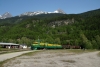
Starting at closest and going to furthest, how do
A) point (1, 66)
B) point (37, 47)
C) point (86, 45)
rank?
1. point (1, 66)
2. point (37, 47)
3. point (86, 45)

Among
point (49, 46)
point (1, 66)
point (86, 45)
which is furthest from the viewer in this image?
point (86, 45)

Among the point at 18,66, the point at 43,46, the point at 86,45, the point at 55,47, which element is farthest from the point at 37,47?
the point at 18,66

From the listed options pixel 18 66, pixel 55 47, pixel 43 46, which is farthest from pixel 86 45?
pixel 18 66

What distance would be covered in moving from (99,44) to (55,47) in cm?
5980

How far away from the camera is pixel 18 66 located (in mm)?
28266

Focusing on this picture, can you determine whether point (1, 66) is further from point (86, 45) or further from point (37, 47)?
point (86, 45)

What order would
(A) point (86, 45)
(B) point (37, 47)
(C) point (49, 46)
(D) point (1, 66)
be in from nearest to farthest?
(D) point (1, 66)
(B) point (37, 47)
(C) point (49, 46)
(A) point (86, 45)

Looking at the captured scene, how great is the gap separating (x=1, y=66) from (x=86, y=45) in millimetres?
147110

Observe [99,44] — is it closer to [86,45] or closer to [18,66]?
[86,45]

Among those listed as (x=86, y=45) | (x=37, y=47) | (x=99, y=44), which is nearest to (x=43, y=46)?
(x=37, y=47)

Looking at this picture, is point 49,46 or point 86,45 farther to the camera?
point 86,45

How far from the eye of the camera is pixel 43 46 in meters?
123

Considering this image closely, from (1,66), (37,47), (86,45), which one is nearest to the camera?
(1,66)

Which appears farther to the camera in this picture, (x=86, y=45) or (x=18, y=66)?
(x=86, y=45)
